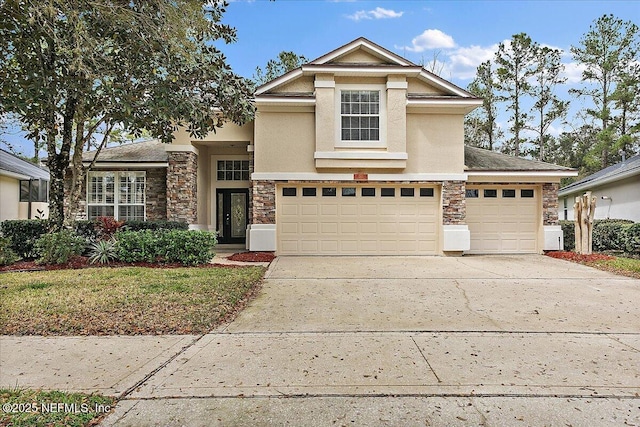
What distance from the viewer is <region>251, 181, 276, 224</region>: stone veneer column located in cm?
1323

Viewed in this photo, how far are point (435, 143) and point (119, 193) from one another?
11337 mm

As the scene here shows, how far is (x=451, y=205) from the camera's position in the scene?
13422 millimetres

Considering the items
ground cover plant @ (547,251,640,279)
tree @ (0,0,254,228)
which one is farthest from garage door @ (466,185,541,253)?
tree @ (0,0,254,228)

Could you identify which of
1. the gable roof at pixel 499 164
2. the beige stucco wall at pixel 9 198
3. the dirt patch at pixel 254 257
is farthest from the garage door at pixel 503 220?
the beige stucco wall at pixel 9 198

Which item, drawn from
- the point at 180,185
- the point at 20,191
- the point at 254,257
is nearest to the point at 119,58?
the point at 254,257

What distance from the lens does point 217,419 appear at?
10.4 ft

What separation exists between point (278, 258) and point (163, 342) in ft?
25.3

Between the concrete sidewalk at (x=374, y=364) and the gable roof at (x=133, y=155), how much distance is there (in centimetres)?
952

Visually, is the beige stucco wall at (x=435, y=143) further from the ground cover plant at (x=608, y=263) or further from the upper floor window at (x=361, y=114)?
the ground cover plant at (x=608, y=263)

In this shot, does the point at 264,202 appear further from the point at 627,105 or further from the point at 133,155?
the point at 627,105

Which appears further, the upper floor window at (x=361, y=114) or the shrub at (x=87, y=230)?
the upper floor window at (x=361, y=114)

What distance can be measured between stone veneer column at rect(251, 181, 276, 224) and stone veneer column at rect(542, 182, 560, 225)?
9.30 meters

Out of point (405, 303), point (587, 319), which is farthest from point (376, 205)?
point (587, 319)

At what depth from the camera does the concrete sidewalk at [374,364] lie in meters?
3.29
